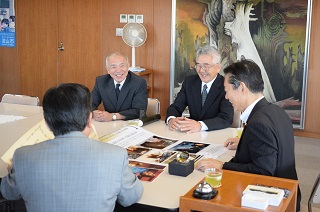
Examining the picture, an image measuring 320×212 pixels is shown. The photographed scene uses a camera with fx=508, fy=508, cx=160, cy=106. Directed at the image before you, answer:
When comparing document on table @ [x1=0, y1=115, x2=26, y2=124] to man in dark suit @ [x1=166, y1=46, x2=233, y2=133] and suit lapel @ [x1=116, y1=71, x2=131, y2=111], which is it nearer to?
suit lapel @ [x1=116, y1=71, x2=131, y2=111]

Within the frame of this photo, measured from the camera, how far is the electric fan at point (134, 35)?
24.3 ft

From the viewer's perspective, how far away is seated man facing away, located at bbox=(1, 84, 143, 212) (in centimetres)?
217

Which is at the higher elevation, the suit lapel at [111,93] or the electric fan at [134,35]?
Result: the electric fan at [134,35]

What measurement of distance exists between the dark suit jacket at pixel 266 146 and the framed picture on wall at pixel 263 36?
411cm

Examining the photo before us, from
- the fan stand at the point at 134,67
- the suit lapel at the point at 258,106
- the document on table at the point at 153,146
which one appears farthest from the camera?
the fan stand at the point at 134,67

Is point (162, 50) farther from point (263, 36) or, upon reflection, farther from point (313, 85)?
point (313, 85)

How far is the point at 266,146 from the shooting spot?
2672mm

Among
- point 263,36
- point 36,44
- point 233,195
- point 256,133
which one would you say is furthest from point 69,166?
point 36,44

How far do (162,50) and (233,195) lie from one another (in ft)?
17.9

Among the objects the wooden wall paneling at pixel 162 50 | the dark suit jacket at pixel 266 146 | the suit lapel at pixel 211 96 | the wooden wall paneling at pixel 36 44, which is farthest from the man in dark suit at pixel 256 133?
the wooden wall paneling at pixel 36 44

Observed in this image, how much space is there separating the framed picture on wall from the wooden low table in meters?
4.49

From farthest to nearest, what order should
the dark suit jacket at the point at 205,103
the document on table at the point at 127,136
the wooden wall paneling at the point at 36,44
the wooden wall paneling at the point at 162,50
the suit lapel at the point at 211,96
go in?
the wooden wall paneling at the point at 36,44
the wooden wall paneling at the point at 162,50
the suit lapel at the point at 211,96
the dark suit jacket at the point at 205,103
the document on table at the point at 127,136

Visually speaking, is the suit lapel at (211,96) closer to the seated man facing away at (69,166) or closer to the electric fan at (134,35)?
the seated man facing away at (69,166)

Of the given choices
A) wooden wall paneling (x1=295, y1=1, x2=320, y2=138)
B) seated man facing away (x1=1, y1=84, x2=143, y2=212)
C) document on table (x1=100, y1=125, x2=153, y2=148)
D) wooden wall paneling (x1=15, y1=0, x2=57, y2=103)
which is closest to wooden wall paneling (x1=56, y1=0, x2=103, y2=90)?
wooden wall paneling (x1=15, y1=0, x2=57, y2=103)
